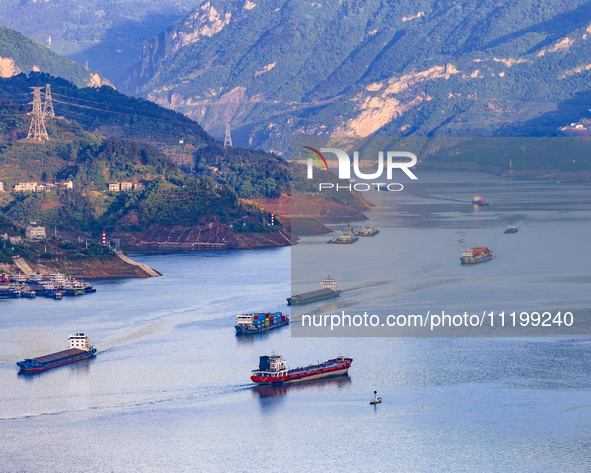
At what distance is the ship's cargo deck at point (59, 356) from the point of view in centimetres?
3478

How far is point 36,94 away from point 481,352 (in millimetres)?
57342

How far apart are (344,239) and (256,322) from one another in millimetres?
25151

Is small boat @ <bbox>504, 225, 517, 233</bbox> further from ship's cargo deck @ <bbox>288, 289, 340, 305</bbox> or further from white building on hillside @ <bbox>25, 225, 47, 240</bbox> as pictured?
white building on hillside @ <bbox>25, 225, 47, 240</bbox>

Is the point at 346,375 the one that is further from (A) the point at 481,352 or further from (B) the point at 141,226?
(B) the point at 141,226

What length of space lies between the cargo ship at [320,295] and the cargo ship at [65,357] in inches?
378

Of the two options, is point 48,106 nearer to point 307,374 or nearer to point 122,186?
point 122,186

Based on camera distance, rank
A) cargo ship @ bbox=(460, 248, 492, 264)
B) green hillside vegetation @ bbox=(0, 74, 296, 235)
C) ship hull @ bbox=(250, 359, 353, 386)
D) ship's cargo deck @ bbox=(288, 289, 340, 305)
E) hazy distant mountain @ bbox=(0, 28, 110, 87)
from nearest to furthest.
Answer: ship hull @ bbox=(250, 359, 353, 386) < ship's cargo deck @ bbox=(288, 289, 340, 305) < cargo ship @ bbox=(460, 248, 492, 264) < green hillside vegetation @ bbox=(0, 74, 296, 235) < hazy distant mountain @ bbox=(0, 28, 110, 87)

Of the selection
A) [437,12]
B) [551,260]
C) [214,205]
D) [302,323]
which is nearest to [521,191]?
[214,205]

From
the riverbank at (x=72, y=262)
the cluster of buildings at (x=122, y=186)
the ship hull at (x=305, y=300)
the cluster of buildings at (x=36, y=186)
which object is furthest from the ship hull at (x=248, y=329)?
the cluster of buildings at (x=122, y=186)

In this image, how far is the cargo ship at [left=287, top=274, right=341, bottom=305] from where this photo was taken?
144 ft

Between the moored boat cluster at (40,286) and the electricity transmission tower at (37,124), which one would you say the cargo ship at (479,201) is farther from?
the moored boat cluster at (40,286)

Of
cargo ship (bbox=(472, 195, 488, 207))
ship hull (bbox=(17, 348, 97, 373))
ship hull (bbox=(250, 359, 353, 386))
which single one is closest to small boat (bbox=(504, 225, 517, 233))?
cargo ship (bbox=(472, 195, 488, 207))

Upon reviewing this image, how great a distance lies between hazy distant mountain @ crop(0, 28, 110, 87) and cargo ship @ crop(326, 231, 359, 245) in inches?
3189

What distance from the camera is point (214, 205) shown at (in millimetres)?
70500
